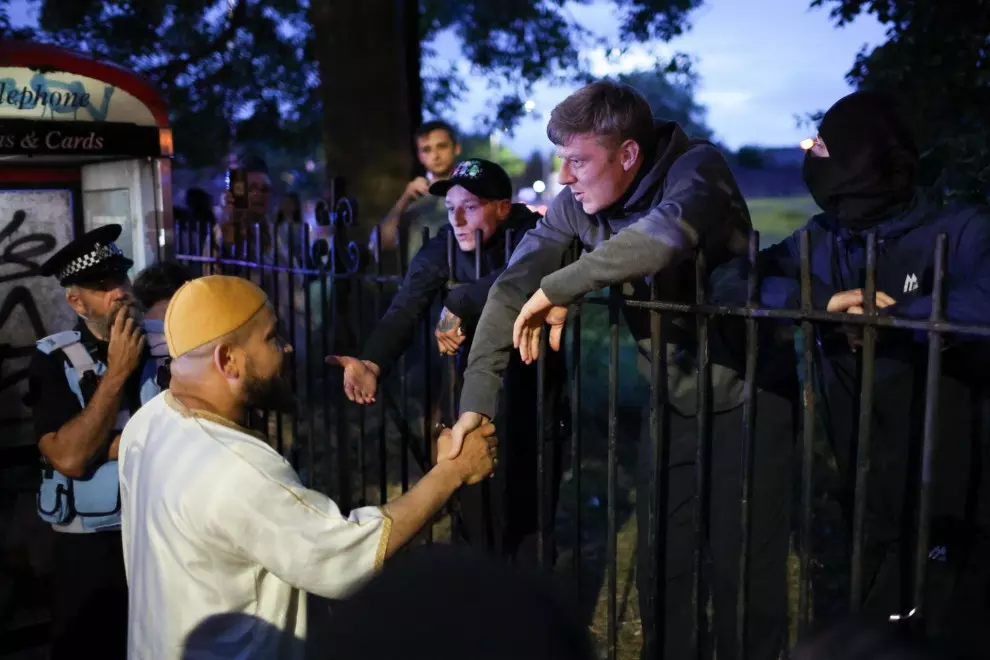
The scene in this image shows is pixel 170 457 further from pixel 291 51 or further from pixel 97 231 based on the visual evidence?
pixel 291 51

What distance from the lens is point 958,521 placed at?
296 cm

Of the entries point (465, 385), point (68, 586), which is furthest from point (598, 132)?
point (68, 586)

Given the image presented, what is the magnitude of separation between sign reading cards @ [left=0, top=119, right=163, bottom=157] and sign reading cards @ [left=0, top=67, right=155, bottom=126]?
1.9 inches

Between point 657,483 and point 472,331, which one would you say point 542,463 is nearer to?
point 657,483

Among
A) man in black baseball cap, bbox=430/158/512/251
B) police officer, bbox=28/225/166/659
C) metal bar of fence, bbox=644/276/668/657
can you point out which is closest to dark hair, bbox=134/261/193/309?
police officer, bbox=28/225/166/659

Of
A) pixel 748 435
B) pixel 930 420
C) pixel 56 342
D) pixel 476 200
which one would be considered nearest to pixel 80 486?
pixel 56 342

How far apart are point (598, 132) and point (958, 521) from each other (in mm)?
1740

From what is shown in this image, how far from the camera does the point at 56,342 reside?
3.69 meters

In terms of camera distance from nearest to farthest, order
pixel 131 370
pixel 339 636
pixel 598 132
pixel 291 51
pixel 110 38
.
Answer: pixel 339 636
pixel 598 132
pixel 131 370
pixel 110 38
pixel 291 51

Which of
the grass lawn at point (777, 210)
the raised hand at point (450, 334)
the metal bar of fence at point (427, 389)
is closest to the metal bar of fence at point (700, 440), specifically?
the raised hand at point (450, 334)

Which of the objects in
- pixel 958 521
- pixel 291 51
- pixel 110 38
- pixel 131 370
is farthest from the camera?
pixel 291 51

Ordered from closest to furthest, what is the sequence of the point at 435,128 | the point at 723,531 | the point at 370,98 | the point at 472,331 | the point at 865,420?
1. the point at 865,420
2. the point at 723,531
3. the point at 472,331
4. the point at 435,128
5. the point at 370,98

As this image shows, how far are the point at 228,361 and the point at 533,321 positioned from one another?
0.93m

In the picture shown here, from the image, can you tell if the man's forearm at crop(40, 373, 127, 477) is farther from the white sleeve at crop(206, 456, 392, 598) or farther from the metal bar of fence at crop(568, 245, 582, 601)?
the metal bar of fence at crop(568, 245, 582, 601)
